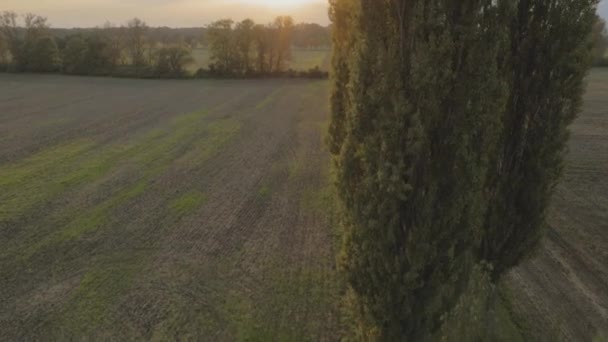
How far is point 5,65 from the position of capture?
5578cm

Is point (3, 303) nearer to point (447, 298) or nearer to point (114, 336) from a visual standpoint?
point (114, 336)

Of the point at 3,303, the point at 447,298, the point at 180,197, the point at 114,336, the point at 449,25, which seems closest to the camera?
the point at 449,25

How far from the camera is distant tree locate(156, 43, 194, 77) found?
178 feet

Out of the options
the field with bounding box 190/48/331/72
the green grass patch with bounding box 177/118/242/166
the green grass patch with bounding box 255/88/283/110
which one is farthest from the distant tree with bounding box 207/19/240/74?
the green grass patch with bounding box 177/118/242/166

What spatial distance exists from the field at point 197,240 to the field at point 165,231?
46 mm

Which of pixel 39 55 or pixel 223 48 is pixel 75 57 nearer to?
pixel 39 55

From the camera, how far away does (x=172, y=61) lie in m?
54.5

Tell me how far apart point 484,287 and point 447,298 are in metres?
1.54

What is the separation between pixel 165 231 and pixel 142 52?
1997 inches

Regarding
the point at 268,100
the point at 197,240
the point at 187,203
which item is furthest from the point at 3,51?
the point at 197,240

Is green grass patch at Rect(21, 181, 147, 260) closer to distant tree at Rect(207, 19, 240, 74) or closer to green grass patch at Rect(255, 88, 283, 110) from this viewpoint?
green grass patch at Rect(255, 88, 283, 110)

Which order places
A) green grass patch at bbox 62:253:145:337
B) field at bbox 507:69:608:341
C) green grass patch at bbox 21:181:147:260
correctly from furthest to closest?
1. green grass patch at bbox 21:181:147:260
2. field at bbox 507:69:608:341
3. green grass patch at bbox 62:253:145:337

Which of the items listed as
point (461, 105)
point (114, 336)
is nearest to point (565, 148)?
point (461, 105)

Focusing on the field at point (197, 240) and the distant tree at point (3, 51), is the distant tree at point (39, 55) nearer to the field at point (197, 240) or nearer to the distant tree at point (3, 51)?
the distant tree at point (3, 51)
